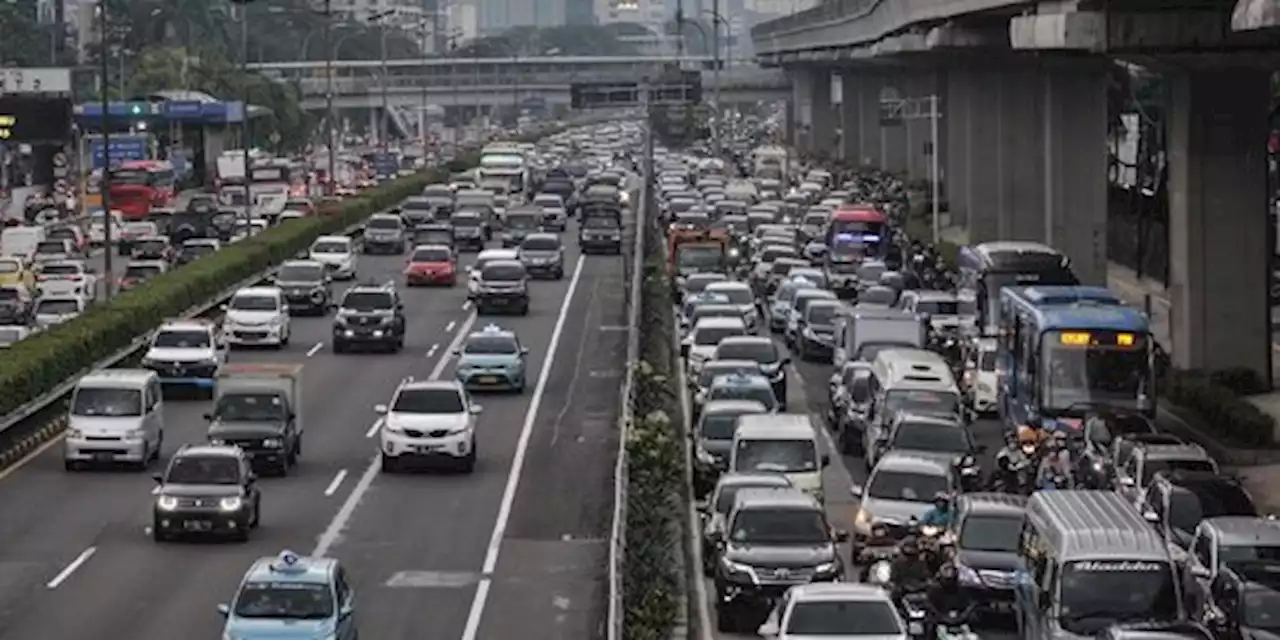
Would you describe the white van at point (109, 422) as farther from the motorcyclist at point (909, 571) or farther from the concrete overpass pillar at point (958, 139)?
the concrete overpass pillar at point (958, 139)

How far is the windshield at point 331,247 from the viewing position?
85625 mm

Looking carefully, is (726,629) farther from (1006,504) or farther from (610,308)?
(610,308)

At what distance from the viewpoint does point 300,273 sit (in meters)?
74.9

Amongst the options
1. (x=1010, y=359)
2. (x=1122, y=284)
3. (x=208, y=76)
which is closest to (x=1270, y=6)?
(x=1010, y=359)

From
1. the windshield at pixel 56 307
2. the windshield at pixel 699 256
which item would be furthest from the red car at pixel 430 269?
the windshield at pixel 56 307

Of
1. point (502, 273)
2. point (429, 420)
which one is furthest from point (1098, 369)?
point (502, 273)

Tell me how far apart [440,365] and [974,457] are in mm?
21410

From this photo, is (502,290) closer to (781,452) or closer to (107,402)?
(107,402)

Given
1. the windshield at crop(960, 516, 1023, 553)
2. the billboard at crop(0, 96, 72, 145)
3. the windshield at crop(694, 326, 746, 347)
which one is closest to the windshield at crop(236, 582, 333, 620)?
the windshield at crop(960, 516, 1023, 553)

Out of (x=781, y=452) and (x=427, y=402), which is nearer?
(x=781, y=452)

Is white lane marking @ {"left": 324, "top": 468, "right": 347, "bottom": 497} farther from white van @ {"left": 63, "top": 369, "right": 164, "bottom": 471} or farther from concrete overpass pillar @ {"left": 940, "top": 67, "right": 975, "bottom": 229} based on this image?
concrete overpass pillar @ {"left": 940, "top": 67, "right": 975, "bottom": 229}

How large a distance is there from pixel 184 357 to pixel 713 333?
1022cm

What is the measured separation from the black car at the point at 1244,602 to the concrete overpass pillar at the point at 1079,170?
4720cm

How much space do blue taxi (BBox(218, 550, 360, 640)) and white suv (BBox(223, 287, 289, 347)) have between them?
34985mm
